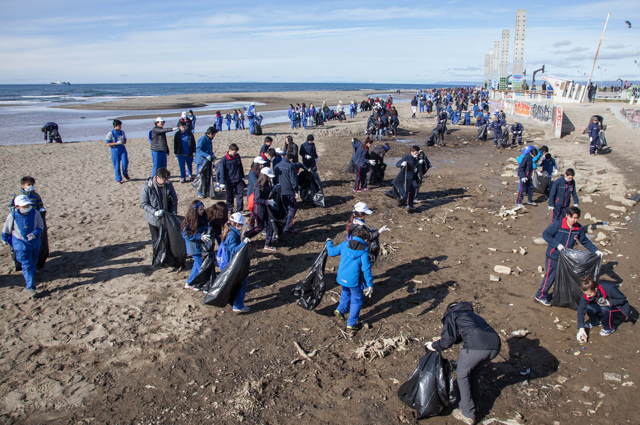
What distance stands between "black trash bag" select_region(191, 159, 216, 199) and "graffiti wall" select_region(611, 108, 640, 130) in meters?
21.5

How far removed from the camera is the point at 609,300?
514 centimetres

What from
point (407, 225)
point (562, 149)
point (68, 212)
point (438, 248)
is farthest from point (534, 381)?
point (562, 149)

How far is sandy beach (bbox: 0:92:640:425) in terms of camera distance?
4.00 metres

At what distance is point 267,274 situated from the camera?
681cm

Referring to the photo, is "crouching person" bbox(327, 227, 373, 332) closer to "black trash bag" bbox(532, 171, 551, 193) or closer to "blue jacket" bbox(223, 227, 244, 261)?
"blue jacket" bbox(223, 227, 244, 261)

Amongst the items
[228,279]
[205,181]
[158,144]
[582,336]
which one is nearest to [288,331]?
[228,279]

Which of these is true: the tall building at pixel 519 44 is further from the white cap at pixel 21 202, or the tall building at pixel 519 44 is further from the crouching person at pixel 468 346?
the white cap at pixel 21 202

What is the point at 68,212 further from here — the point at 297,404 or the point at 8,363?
the point at 297,404

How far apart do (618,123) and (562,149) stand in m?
7.17

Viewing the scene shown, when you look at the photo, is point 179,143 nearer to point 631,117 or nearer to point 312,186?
point 312,186

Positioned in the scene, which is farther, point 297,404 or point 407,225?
point 407,225

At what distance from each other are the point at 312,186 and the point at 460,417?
688 centimetres

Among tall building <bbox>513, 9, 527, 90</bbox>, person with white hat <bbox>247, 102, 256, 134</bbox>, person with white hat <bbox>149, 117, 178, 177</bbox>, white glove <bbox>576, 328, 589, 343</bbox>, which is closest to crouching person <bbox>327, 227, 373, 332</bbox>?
white glove <bbox>576, 328, 589, 343</bbox>

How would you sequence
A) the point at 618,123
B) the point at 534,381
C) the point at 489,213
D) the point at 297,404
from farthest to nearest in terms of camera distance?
the point at 618,123
the point at 489,213
the point at 534,381
the point at 297,404
